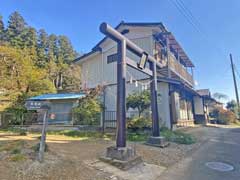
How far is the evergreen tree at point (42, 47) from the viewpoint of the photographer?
3133 centimetres

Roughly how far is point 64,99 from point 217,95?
1502 inches

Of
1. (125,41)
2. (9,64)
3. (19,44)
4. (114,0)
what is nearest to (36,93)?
(9,64)

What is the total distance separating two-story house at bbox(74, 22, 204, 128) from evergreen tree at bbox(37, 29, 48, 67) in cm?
1723

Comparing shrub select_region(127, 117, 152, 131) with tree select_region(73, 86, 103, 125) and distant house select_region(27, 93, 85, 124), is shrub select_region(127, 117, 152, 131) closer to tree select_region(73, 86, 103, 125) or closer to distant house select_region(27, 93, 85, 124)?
tree select_region(73, 86, 103, 125)

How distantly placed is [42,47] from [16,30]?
20.1ft

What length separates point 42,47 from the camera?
3547 cm

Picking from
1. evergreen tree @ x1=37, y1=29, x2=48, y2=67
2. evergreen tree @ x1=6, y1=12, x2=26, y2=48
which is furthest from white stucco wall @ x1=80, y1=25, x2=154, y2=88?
evergreen tree @ x1=6, y1=12, x2=26, y2=48

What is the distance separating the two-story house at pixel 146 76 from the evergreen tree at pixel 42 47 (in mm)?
17235

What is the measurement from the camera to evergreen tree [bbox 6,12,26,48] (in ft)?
103

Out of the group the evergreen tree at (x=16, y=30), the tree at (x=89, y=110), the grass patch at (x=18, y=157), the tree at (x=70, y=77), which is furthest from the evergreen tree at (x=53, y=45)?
the grass patch at (x=18, y=157)

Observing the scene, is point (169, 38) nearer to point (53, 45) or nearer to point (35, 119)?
point (35, 119)

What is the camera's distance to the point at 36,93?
57.4 feet

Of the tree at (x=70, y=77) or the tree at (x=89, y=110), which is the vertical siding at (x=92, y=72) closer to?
the tree at (x=89, y=110)

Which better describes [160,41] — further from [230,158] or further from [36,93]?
[36,93]
